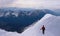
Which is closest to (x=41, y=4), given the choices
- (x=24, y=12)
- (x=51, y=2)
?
(x=51, y=2)

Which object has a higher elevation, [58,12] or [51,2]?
[51,2]

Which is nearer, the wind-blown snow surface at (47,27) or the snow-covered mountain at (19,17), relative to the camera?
the wind-blown snow surface at (47,27)

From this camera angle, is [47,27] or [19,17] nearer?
[47,27]

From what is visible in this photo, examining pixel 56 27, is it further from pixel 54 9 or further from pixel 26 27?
pixel 26 27

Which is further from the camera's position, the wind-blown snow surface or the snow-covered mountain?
the snow-covered mountain

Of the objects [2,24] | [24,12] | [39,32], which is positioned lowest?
[39,32]

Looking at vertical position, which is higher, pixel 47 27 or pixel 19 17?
pixel 19 17

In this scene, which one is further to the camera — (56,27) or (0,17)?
(0,17)
